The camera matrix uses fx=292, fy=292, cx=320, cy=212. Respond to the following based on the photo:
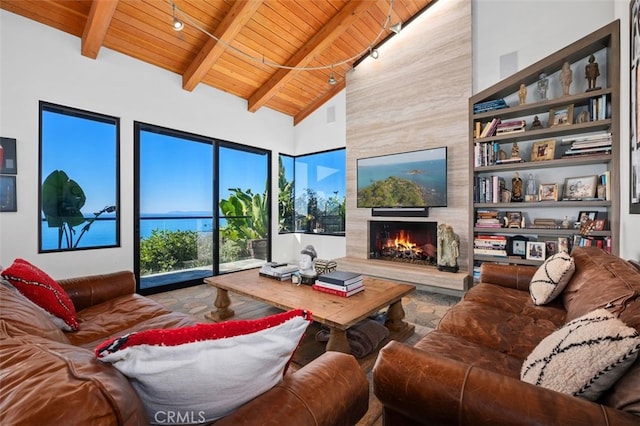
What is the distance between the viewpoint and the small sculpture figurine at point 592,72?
9.04ft

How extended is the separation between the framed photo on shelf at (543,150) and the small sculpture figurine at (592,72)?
0.55 meters

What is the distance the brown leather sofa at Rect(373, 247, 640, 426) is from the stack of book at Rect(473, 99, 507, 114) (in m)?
2.18

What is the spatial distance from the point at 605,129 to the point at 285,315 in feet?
11.9

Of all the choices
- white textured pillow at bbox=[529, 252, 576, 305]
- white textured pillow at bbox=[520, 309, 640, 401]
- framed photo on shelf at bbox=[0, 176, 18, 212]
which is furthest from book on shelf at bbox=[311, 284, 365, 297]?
framed photo on shelf at bbox=[0, 176, 18, 212]

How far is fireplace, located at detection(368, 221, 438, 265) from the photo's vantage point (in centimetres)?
419

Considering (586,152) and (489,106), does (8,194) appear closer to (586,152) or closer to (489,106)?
(489,106)

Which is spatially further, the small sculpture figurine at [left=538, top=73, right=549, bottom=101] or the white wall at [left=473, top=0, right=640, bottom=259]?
the small sculpture figurine at [left=538, top=73, right=549, bottom=101]

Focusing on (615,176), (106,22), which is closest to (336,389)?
(615,176)

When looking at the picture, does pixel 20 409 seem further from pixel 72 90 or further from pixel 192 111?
pixel 192 111

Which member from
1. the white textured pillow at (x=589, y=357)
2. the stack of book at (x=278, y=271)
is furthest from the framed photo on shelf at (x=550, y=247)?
the stack of book at (x=278, y=271)

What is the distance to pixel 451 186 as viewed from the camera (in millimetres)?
3865

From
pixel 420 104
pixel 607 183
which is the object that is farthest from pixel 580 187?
pixel 420 104

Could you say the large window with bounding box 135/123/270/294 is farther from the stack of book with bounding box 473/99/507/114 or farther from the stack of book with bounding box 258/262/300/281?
the stack of book with bounding box 473/99/507/114

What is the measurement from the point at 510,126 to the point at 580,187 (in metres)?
0.93
